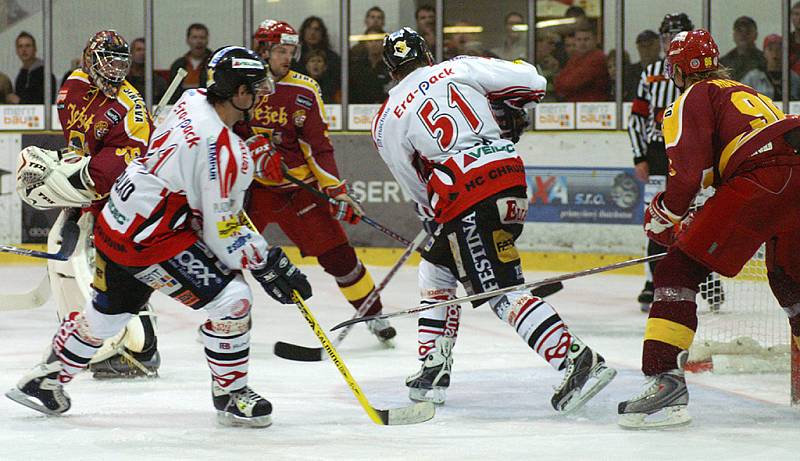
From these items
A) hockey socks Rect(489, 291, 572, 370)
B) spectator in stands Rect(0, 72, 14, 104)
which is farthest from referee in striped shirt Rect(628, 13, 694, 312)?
spectator in stands Rect(0, 72, 14, 104)

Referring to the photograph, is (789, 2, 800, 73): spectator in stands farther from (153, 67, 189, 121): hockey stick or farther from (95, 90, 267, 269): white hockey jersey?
(95, 90, 267, 269): white hockey jersey

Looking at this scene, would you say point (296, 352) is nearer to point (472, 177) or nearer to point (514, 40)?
point (472, 177)

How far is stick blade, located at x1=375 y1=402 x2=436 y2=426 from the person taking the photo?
10.9ft

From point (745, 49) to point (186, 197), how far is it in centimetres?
528

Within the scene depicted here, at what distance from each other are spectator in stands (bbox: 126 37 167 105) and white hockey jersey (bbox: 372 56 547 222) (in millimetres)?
5264

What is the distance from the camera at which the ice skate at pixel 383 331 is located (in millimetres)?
4887

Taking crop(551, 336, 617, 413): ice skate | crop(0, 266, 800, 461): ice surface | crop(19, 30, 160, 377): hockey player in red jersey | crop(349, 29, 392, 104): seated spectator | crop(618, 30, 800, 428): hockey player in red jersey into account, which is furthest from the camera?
crop(349, 29, 392, 104): seated spectator

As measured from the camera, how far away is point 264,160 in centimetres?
486

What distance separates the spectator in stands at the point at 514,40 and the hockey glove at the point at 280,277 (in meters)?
5.12

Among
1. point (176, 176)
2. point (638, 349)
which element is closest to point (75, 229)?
point (176, 176)

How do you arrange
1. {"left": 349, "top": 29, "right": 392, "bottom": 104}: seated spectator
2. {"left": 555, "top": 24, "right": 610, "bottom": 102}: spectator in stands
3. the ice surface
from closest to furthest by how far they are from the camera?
the ice surface, {"left": 555, "top": 24, "right": 610, "bottom": 102}: spectator in stands, {"left": 349, "top": 29, "right": 392, "bottom": 104}: seated spectator

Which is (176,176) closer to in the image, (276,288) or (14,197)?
(276,288)

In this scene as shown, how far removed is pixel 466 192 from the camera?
348cm

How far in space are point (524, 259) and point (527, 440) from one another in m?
4.60
